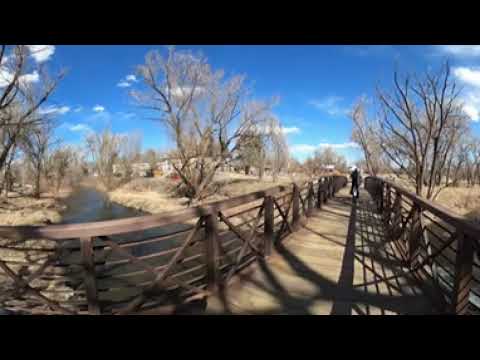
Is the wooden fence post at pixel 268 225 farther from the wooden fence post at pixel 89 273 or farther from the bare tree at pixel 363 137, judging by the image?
the bare tree at pixel 363 137

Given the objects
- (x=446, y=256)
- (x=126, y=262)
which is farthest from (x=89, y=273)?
(x=446, y=256)

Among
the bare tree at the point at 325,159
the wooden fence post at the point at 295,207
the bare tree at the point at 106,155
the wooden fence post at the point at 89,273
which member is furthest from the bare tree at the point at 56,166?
the bare tree at the point at 325,159

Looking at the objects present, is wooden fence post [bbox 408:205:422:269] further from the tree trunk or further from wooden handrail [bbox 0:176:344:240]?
the tree trunk

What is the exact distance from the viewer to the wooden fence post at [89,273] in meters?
2.10

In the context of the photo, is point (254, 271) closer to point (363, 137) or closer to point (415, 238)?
point (415, 238)

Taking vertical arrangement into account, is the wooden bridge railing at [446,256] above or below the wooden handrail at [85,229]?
below

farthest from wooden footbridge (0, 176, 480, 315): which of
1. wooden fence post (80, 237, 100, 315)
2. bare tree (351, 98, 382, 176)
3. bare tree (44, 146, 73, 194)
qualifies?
bare tree (44, 146, 73, 194)

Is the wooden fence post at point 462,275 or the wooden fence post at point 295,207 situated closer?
the wooden fence post at point 462,275

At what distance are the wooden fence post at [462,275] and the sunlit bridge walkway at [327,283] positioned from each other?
373mm

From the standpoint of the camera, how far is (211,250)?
2902mm
